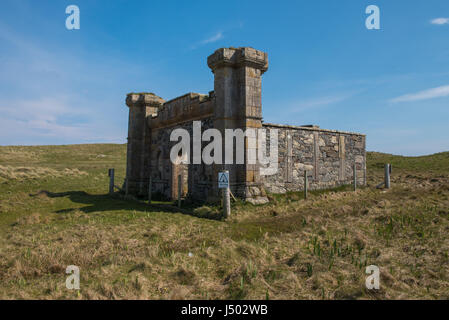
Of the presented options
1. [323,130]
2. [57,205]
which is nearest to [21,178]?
[57,205]

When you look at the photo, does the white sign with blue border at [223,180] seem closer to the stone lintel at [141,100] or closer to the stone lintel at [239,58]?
the stone lintel at [239,58]

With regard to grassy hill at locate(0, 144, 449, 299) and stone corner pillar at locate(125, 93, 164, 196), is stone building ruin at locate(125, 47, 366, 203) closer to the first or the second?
stone corner pillar at locate(125, 93, 164, 196)

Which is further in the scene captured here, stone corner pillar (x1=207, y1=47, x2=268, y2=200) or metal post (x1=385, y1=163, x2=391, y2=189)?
metal post (x1=385, y1=163, x2=391, y2=189)

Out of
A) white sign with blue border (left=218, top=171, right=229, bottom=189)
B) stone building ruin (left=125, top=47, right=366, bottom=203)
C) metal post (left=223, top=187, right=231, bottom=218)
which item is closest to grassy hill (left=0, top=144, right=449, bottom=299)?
metal post (left=223, top=187, right=231, bottom=218)

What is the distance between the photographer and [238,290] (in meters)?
3.65

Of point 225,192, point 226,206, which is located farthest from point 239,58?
point 226,206

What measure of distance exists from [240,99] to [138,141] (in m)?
8.51

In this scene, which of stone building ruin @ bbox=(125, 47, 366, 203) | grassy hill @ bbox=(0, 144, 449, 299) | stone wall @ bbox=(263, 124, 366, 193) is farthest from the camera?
stone wall @ bbox=(263, 124, 366, 193)

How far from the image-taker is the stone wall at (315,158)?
11.6 m

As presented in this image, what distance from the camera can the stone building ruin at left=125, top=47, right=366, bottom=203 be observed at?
9.55 meters

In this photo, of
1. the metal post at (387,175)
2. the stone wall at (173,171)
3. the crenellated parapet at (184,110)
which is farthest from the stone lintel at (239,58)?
the metal post at (387,175)

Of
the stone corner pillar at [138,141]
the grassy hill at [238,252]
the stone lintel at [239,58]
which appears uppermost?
the stone lintel at [239,58]
